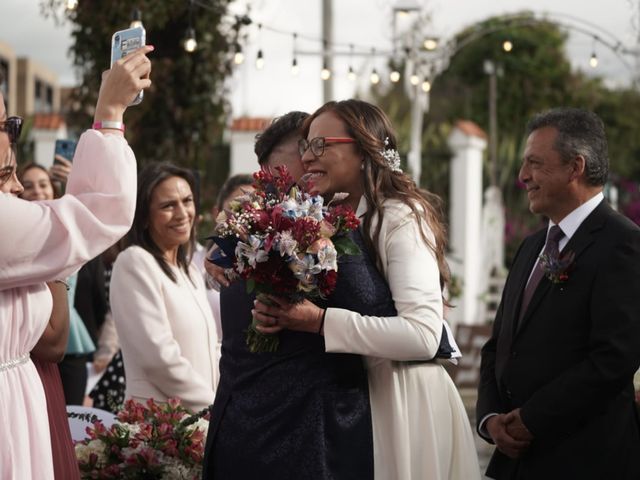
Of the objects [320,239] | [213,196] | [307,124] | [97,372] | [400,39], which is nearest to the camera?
[320,239]

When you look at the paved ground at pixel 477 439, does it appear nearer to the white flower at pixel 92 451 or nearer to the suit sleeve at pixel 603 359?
the white flower at pixel 92 451

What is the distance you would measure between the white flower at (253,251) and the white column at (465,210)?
51.0 ft

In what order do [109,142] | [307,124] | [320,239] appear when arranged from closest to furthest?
[109,142]
[320,239]
[307,124]

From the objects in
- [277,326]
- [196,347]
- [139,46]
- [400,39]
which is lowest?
[196,347]

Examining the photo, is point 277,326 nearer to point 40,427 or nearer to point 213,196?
point 40,427

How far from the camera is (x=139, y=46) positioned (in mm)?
3559

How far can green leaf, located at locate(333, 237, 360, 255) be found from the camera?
4.01 metres

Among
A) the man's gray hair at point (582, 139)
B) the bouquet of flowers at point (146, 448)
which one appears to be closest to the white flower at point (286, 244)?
the man's gray hair at point (582, 139)

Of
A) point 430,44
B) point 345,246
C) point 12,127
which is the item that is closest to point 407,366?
point 345,246

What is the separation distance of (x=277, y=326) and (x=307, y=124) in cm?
91

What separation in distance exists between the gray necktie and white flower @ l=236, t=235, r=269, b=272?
129cm

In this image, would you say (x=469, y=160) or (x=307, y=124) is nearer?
(x=307, y=124)

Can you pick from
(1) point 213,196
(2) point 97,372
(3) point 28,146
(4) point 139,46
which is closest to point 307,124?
(4) point 139,46

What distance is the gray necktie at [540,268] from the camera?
466 centimetres
